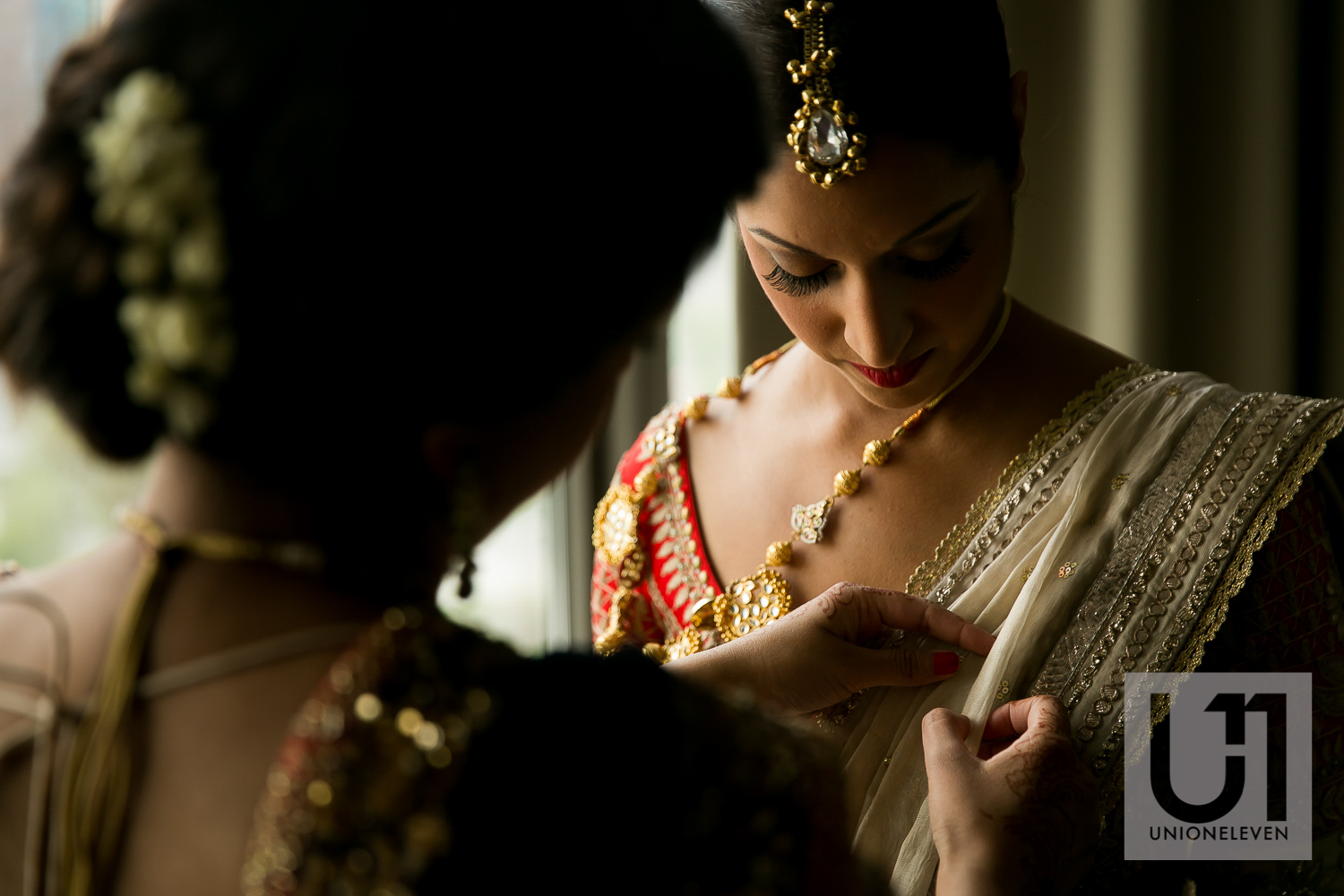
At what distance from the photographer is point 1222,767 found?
1.07 metres

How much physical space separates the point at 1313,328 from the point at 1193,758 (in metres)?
0.97

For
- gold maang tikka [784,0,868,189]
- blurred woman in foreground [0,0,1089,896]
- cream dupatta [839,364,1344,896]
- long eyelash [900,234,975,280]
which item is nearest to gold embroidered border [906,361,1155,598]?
cream dupatta [839,364,1344,896]

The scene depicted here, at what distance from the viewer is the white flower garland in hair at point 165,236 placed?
1.73 feet

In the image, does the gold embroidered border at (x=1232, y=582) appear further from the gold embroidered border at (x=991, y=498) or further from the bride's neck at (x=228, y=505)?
the bride's neck at (x=228, y=505)

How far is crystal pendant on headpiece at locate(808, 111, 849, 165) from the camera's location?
1.03m

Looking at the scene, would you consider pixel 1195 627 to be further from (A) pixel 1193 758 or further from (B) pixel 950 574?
(B) pixel 950 574

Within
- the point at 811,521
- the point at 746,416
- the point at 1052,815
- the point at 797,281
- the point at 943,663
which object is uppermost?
the point at 797,281

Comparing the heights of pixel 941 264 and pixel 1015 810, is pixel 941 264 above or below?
above

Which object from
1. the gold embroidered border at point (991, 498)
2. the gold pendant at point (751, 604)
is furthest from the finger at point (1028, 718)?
the gold pendant at point (751, 604)

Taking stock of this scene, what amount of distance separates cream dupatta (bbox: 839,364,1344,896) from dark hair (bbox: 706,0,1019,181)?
338mm

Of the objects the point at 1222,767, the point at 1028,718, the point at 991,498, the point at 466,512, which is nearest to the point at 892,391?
the point at 991,498

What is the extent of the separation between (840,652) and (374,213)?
2.39ft

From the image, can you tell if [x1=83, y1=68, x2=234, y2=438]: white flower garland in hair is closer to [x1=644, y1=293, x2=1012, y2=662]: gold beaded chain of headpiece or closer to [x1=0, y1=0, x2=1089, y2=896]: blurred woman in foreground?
[x1=0, y1=0, x2=1089, y2=896]: blurred woman in foreground

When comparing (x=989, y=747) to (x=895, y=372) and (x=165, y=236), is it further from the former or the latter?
(x=165, y=236)
